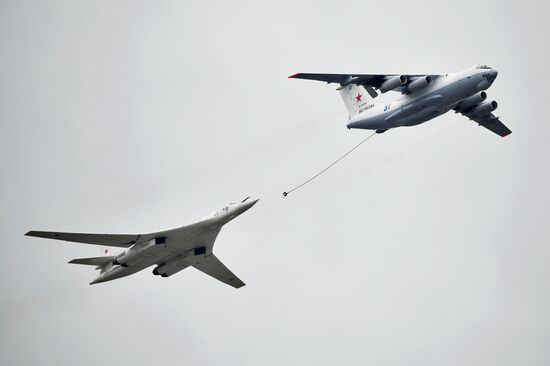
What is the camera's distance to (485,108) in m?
38.0

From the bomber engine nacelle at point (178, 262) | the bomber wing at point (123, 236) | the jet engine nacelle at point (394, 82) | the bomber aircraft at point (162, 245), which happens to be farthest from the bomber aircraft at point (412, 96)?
the bomber engine nacelle at point (178, 262)

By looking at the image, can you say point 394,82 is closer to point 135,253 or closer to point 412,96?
point 412,96

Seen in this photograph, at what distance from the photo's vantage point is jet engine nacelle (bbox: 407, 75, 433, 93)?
113 ft

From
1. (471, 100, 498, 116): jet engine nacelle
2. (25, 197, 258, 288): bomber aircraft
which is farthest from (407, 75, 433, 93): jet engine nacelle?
(25, 197, 258, 288): bomber aircraft

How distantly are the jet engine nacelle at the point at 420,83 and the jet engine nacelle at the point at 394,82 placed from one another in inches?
20.6

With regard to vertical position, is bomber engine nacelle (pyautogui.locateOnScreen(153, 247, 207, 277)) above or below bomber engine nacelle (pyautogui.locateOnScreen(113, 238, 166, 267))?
below

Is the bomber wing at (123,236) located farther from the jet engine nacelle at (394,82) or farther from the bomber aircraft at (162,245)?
the jet engine nacelle at (394,82)

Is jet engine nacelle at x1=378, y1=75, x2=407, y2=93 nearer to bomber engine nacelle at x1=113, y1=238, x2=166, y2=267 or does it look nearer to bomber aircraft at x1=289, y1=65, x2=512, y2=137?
bomber aircraft at x1=289, y1=65, x2=512, y2=137

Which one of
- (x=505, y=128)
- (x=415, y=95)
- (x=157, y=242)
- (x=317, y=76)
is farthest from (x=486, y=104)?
(x=157, y=242)

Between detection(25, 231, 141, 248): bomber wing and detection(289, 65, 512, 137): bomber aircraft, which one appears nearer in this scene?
detection(289, 65, 512, 137): bomber aircraft

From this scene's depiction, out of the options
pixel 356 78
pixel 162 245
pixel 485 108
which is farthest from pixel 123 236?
pixel 485 108

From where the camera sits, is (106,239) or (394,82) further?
(394,82)

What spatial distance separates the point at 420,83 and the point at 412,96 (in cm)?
68

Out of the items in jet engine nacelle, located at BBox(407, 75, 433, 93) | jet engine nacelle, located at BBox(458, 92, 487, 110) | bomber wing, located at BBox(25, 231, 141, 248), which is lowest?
bomber wing, located at BBox(25, 231, 141, 248)
